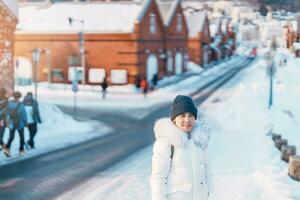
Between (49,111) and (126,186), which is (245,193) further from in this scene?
(49,111)

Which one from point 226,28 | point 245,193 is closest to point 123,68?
point 245,193

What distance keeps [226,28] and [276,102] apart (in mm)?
64636

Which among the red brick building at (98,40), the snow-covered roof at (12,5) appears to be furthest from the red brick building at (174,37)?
the snow-covered roof at (12,5)

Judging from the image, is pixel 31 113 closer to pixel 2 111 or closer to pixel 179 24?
pixel 2 111

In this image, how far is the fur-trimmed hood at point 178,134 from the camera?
491 centimetres

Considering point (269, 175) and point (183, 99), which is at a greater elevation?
point (183, 99)

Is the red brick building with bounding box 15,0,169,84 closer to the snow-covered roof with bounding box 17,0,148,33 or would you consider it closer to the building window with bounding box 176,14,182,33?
the snow-covered roof with bounding box 17,0,148,33

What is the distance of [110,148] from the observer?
15781mm

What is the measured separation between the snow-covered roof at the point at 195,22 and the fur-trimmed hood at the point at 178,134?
194 feet

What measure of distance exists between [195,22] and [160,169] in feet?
203

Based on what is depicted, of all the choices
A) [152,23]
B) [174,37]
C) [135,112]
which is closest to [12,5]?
[135,112]

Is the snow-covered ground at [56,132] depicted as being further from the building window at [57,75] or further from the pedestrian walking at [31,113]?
the building window at [57,75]

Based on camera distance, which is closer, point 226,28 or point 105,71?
point 105,71

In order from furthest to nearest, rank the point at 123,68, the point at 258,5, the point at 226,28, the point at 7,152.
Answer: the point at 226,28
the point at 123,68
the point at 258,5
the point at 7,152
